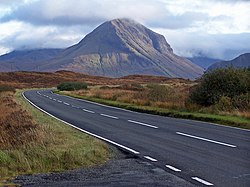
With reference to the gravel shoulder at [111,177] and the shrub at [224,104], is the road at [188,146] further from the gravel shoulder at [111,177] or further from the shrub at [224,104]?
the shrub at [224,104]

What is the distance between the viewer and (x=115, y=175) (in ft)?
32.1

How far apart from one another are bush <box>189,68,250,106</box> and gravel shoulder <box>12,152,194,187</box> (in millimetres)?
17906

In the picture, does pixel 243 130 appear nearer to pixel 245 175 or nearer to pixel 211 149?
pixel 211 149

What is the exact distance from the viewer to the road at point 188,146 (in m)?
9.91

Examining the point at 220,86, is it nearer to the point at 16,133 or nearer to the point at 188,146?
the point at 188,146

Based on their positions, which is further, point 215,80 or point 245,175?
point 215,80

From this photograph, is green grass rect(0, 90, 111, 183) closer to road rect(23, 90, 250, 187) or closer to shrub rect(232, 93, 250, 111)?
road rect(23, 90, 250, 187)

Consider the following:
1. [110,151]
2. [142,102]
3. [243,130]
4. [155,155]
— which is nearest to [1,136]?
[110,151]

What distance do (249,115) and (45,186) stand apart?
15.2m

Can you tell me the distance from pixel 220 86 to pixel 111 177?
20131mm

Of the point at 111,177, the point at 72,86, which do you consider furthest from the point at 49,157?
the point at 72,86

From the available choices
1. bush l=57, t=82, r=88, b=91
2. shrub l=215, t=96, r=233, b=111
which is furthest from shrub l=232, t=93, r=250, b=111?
bush l=57, t=82, r=88, b=91

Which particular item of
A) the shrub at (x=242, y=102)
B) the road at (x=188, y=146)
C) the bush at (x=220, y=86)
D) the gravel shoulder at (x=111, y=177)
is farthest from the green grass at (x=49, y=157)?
the bush at (x=220, y=86)

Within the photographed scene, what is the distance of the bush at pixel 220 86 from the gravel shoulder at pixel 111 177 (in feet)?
58.7
